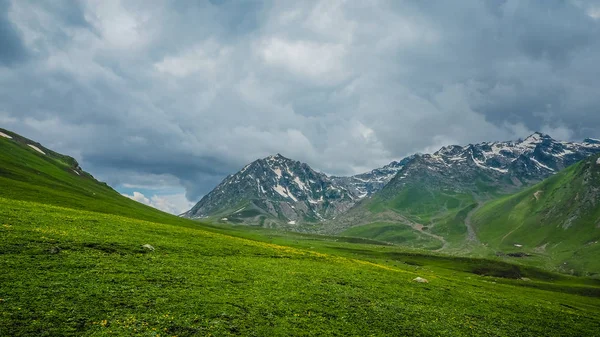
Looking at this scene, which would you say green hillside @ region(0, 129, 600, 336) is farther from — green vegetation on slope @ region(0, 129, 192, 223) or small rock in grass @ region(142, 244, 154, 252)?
green vegetation on slope @ region(0, 129, 192, 223)

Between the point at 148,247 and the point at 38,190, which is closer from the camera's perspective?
the point at 148,247

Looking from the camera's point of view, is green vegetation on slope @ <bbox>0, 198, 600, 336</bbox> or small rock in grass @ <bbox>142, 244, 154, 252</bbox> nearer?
green vegetation on slope @ <bbox>0, 198, 600, 336</bbox>

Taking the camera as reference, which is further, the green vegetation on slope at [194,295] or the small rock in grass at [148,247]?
the small rock in grass at [148,247]

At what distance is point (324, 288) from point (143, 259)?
73.3ft

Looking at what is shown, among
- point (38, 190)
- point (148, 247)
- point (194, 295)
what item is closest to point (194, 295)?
point (194, 295)

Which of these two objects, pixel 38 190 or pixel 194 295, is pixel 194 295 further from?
pixel 38 190

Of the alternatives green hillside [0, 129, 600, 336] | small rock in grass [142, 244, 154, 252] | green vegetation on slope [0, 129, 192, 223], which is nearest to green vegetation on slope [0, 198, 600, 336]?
green hillside [0, 129, 600, 336]

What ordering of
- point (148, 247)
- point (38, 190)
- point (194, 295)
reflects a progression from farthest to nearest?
point (38, 190)
point (148, 247)
point (194, 295)

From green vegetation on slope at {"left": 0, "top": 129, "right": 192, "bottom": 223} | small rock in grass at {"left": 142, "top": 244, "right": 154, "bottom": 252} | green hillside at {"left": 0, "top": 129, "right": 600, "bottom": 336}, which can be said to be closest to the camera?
green hillside at {"left": 0, "top": 129, "right": 600, "bottom": 336}

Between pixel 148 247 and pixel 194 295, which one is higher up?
pixel 148 247

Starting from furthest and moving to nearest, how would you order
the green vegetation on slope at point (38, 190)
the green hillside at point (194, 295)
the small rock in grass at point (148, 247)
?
1. the green vegetation on slope at point (38, 190)
2. the small rock in grass at point (148, 247)
3. the green hillside at point (194, 295)

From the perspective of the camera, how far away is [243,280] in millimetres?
38844

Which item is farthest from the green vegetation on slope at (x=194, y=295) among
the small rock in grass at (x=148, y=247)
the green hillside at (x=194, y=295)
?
the small rock in grass at (x=148, y=247)

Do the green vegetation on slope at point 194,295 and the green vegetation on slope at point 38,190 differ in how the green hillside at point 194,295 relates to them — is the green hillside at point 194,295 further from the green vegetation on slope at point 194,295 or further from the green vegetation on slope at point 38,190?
the green vegetation on slope at point 38,190
